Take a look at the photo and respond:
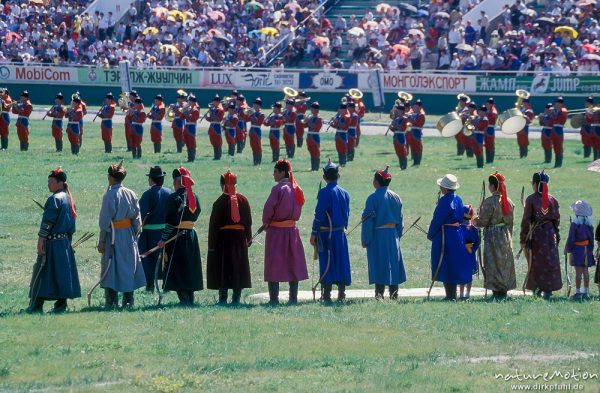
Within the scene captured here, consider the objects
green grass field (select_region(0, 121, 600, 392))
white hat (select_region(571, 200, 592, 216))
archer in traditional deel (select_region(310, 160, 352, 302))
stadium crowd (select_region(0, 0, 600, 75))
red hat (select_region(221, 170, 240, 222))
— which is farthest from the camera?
stadium crowd (select_region(0, 0, 600, 75))

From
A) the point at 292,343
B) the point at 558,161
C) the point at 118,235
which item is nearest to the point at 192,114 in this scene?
the point at 558,161

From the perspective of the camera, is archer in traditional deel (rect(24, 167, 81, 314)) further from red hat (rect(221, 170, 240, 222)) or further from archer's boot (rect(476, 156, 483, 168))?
archer's boot (rect(476, 156, 483, 168))

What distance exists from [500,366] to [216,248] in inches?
175

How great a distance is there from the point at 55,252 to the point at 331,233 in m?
A: 3.08

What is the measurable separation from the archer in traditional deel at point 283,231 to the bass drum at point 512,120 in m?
15.7

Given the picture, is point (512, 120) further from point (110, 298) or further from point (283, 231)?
point (110, 298)

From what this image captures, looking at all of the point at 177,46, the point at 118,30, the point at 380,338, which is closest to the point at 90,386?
the point at 380,338

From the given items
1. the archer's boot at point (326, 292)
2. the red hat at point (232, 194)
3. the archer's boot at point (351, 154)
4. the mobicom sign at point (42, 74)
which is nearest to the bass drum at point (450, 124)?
the archer's boot at point (351, 154)

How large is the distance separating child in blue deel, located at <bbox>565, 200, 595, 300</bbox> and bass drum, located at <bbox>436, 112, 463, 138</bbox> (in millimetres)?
14374

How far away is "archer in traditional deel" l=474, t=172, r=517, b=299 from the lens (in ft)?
49.3

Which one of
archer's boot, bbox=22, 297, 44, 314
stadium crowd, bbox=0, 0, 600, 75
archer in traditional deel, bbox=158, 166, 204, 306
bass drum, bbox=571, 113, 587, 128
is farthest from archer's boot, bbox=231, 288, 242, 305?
stadium crowd, bbox=0, 0, 600, 75

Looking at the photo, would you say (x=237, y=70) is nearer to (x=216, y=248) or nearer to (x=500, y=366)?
(x=216, y=248)

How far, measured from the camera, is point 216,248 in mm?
14719

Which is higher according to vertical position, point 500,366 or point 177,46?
point 177,46
